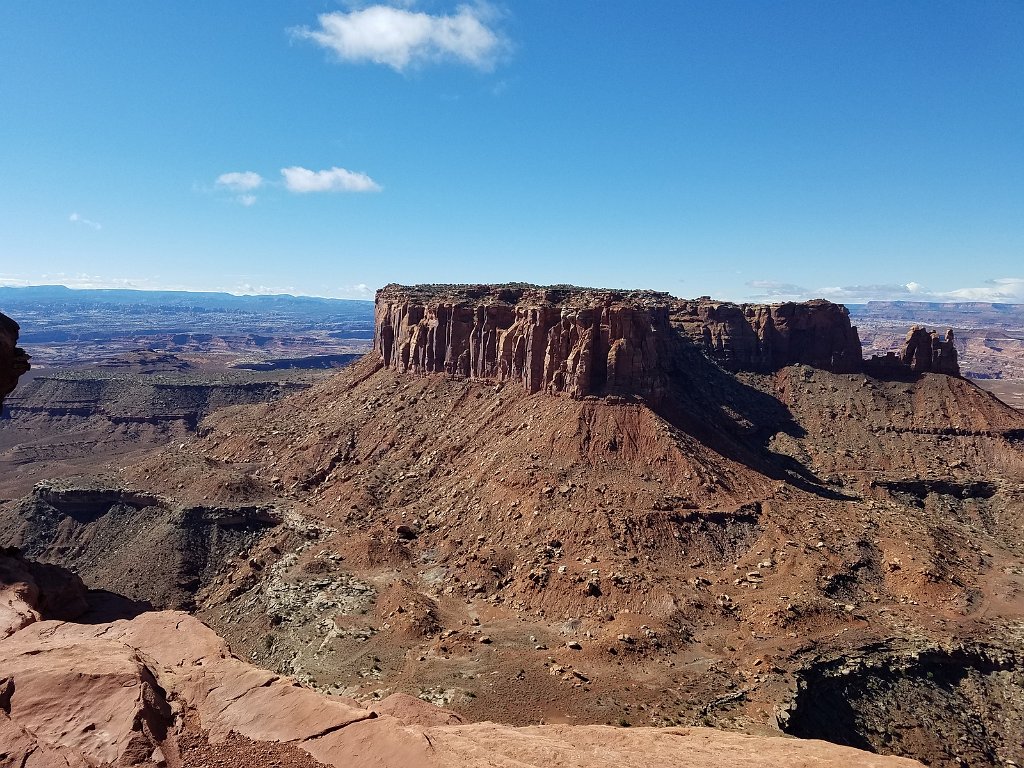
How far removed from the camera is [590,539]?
172ft

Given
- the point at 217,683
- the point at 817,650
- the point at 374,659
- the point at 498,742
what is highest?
the point at 217,683

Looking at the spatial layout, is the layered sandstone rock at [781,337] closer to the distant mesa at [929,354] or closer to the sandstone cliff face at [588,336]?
the sandstone cliff face at [588,336]

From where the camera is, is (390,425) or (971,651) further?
(390,425)

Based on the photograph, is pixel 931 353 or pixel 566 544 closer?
pixel 566 544

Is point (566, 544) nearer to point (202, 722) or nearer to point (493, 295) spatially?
point (202, 722)

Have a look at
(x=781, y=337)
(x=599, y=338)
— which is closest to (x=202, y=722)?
Answer: (x=599, y=338)

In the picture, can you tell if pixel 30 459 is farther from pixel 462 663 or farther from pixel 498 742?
pixel 498 742

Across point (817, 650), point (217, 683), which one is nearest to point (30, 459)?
point (217, 683)

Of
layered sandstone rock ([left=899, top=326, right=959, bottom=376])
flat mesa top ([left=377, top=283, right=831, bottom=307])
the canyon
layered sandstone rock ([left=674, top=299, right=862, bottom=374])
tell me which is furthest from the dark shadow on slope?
layered sandstone rock ([left=899, top=326, right=959, bottom=376])

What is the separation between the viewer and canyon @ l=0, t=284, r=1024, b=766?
120ft

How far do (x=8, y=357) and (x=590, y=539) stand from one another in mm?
42048

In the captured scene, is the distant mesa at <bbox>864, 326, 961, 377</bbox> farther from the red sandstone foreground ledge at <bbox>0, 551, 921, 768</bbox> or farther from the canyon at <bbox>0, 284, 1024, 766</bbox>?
the red sandstone foreground ledge at <bbox>0, 551, 921, 768</bbox>

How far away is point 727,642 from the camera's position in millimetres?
42000

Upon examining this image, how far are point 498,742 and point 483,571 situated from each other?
104 feet
